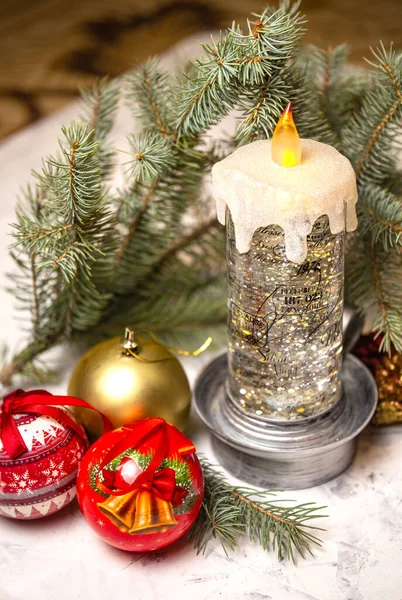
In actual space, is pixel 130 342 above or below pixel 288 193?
below

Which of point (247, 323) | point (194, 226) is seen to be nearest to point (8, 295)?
point (194, 226)

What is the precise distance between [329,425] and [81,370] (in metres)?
0.22

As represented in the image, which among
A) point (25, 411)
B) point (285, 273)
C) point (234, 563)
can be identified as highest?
point (285, 273)

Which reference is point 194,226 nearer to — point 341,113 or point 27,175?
point 341,113

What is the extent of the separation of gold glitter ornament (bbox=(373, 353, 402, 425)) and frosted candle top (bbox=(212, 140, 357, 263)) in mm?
179

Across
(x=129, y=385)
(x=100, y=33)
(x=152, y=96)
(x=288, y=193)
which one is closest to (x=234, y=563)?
(x=129, y=385)

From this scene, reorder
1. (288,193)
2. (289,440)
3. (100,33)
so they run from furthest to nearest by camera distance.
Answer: (100,33) → (289,440) → (288,193)

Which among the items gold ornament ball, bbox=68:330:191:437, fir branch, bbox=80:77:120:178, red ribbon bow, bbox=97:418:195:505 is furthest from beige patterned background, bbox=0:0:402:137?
red ribbon bow, bbox=97:418:195:505

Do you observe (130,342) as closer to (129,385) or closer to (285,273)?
(129,385)

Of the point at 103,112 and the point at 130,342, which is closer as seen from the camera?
the point at 130,342

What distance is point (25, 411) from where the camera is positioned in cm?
65

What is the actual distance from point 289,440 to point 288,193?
0.22 metres

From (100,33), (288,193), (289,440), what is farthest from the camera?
(100,33)

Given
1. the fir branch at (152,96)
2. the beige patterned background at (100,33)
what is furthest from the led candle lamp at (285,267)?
the beige patterned background at (100,33)
